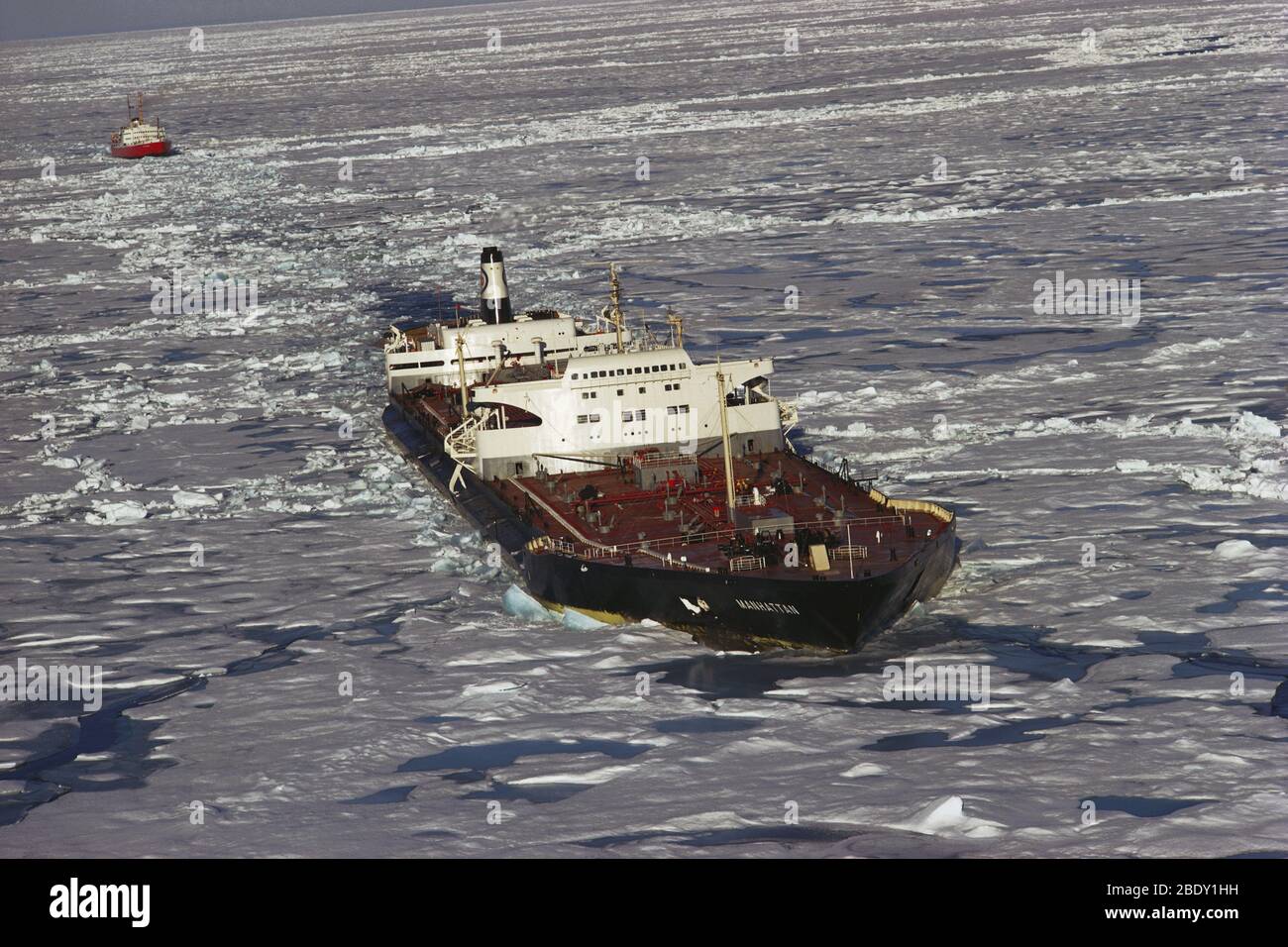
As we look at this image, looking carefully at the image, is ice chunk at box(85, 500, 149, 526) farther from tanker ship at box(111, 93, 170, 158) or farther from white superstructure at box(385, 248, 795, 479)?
tanker ship at box(111, 93, 170, 158)

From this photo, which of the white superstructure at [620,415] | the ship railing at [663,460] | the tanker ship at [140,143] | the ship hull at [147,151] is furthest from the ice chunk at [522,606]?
the tanker ship at [140,143]

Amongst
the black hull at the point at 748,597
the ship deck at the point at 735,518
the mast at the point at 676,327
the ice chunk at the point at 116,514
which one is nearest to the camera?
the black hull at the point at 748,597

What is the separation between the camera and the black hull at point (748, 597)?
21391 mm

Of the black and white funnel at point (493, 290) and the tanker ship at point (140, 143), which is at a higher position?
the tanker ship at point (140, 143)

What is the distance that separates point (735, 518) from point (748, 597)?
3.45 metres

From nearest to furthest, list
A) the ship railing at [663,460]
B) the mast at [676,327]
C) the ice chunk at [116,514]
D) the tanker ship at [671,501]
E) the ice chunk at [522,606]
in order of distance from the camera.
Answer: the tanker ship at [671,501]
the ice chunk at [522,606]
the ship railing at [663,460]
the mast at [676,327]
the ice chunk at [116,514]

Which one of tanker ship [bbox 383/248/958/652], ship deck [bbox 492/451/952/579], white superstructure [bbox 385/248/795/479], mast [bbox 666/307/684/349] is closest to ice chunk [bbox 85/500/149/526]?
tanker ship [bbox 383/248/958/652]

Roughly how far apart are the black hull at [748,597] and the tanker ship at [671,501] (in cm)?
2

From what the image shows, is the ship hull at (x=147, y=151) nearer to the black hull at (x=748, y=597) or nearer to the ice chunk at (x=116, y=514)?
the ice chunk at (x=116, y=514)

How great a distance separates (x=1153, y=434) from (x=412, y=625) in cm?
1515
